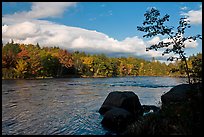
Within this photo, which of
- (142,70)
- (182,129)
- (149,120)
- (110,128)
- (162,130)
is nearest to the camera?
(182,129)

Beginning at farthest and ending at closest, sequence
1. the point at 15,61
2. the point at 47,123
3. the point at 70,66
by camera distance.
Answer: the point at 70,66 → the point at 15,61 → the point at 47,123

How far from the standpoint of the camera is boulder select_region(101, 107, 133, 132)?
1205cm

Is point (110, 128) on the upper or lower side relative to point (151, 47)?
lower

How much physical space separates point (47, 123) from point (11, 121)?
85.2 inches

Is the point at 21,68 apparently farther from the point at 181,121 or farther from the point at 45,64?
the point at 181,121

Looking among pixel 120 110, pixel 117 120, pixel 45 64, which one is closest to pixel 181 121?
pixel 117 120

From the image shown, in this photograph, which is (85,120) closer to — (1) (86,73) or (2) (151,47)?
(2) (151,47)

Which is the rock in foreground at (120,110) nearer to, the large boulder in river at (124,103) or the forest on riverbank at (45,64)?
the large boulder in river at (124,103)

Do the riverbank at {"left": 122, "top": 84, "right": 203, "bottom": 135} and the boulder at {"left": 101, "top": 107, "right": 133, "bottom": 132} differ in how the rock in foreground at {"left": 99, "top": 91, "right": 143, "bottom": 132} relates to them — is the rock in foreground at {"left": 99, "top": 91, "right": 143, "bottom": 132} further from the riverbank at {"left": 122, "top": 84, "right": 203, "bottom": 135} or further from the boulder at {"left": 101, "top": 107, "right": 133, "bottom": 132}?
the riverbank at {"left": 122, "top": 84, "right": 203, "bottom": 135}

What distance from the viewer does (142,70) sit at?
528 ft

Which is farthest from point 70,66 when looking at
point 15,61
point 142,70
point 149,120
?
point 149,120

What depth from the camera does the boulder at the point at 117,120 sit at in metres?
12.1

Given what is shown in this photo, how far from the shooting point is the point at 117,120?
12250 millimetres

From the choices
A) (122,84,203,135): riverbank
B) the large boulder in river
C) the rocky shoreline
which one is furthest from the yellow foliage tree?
(122,84,203,135): riverbank
